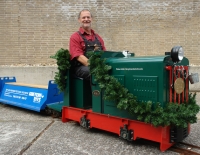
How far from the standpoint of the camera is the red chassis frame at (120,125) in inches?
119

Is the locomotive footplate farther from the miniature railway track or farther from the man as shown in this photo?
the man

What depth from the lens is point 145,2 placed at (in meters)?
8.32

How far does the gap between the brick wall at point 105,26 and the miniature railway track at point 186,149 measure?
5.54m

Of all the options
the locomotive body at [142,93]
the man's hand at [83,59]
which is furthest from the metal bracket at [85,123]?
the man's hand at [83,59]

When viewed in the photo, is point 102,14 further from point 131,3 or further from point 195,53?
point 195,53

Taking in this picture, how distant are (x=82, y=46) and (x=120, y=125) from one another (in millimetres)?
1614

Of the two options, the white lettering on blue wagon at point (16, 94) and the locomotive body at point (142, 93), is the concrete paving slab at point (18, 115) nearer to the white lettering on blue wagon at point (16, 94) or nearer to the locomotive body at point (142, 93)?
the white lettering on blue wagon at point (16, 94)

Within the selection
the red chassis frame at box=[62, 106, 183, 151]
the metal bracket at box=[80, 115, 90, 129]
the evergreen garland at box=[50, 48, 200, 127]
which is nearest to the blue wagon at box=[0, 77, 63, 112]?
the red chassis frame at box=[62, 106, 183, 151]

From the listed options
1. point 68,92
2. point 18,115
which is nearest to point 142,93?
point 68,92

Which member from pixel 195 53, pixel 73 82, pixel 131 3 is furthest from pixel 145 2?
pixel 73 82

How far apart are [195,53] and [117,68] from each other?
19.4ft

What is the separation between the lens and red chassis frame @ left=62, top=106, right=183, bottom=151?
3020 mm

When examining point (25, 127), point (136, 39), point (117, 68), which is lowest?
point (25, 127)

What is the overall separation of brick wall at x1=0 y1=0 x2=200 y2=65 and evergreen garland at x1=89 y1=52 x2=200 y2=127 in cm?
515
